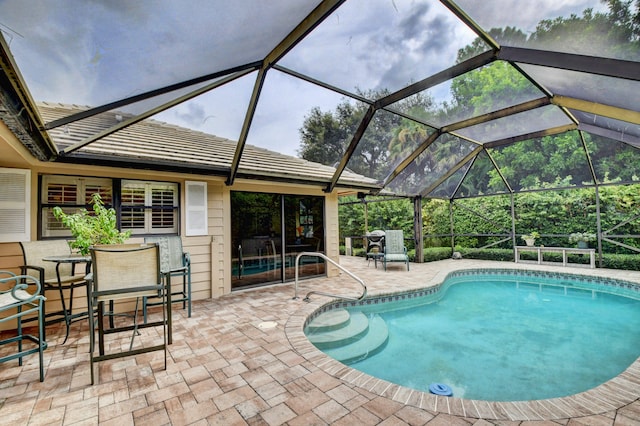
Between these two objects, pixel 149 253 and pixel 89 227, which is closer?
pixel 149 253

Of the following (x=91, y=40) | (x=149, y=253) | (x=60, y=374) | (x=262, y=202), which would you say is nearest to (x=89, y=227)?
(x=149, y=253)

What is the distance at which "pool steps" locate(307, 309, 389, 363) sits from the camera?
3.87 meters

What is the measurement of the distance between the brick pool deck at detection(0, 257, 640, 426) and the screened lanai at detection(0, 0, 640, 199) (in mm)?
2372

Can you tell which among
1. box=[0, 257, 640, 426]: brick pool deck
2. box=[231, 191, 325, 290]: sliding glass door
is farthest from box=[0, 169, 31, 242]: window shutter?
box=[231, 191, 325, 290]: sliding glass door

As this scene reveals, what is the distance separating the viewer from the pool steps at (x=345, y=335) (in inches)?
152

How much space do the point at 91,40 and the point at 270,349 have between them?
3267 millimetres

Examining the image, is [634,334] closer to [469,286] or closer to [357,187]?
[469,286]

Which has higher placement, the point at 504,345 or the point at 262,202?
the point at 262,202

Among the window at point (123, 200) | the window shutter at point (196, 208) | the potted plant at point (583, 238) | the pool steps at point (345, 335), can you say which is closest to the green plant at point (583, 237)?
the potted plant at point (583, 238)

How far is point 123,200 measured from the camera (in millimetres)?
4902

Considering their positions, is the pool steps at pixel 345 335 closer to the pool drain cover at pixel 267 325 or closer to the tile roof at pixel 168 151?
the pool drain cover at pixel 267 325

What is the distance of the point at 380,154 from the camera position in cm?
672

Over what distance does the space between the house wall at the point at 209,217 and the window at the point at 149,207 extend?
14 centimetres

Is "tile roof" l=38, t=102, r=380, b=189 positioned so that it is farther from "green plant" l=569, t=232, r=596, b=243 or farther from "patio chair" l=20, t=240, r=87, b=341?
"green plant" l=569, t=232, r=596, b=243
